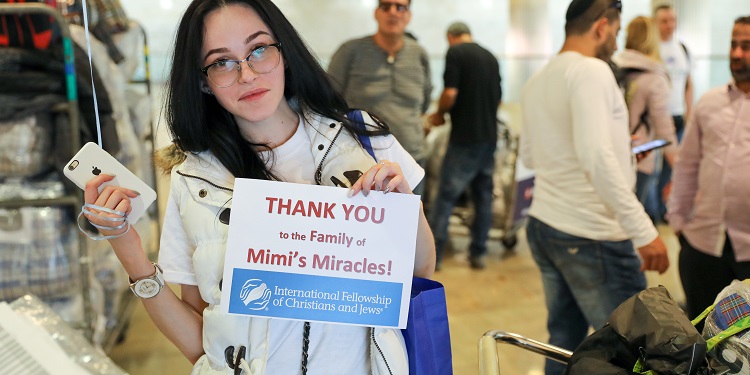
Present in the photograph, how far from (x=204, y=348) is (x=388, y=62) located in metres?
2.86

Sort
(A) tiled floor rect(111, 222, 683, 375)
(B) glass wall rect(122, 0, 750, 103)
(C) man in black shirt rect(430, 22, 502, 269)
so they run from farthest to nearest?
(B) glass wall rect(122, 0, 750, 103) < (C) man in black shirt rect(430, 22, 502, 269) < (A) tiled floor rect(111, 222, 683, 375)

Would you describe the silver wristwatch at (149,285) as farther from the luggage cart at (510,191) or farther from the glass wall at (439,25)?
the glass wall at (439,25)

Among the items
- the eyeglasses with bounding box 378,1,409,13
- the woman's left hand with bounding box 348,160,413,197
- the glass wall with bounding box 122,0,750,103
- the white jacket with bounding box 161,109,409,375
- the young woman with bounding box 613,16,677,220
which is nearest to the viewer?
the woman's left hand with bounding box 348,160,413,197

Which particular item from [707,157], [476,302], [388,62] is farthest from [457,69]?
[707,157]

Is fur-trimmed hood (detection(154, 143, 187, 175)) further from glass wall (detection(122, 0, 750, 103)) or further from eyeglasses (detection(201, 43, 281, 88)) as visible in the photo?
glass wall (detection(122, 0, 750, 103))

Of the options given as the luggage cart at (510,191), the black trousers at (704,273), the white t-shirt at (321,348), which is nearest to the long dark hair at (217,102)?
the white t-shirt at (321,348)

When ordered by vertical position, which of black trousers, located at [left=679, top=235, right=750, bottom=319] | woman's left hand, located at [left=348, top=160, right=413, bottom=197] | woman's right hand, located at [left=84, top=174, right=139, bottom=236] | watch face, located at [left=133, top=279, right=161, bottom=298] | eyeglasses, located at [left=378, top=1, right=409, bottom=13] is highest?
eyeglasses, located at [left=378, top=1, right=409, bottom=13]

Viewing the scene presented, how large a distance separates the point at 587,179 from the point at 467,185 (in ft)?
8.59

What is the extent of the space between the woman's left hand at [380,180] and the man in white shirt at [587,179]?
45.1 inches

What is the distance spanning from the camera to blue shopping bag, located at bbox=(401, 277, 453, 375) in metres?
1.32

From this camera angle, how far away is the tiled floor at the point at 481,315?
3.37 metres

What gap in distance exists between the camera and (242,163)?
56.2 inches

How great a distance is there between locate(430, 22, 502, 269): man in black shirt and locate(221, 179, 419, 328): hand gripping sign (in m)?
3.40

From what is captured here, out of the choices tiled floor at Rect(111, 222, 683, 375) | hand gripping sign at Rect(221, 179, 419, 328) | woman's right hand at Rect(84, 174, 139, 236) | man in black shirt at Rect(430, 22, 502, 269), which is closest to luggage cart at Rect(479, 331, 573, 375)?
hand gripping sign at Rect(221, 179, 419, 328)
